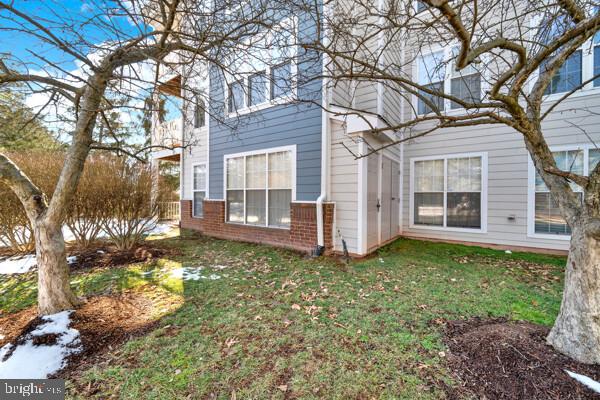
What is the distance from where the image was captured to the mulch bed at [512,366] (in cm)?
182

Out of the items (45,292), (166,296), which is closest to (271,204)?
(166,296)

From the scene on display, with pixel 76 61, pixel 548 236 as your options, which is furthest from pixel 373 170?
pixel 76 61

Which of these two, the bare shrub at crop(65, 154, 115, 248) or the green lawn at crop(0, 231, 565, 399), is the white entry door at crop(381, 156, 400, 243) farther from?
the bare shrub at crop(65, 154, 115, 248)

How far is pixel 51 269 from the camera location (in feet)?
9.68

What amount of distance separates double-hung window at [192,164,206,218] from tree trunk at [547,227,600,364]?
29.3 feet

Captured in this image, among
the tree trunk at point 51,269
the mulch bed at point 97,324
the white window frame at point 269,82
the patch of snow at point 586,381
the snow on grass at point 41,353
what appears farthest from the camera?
the white window frame at point 269,82

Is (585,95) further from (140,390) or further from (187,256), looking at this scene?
(187,256)

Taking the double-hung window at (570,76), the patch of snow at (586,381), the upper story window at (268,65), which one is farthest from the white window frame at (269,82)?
the double-hung window at (570,76)

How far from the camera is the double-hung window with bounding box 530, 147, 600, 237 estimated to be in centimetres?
541

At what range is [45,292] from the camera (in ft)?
9.78

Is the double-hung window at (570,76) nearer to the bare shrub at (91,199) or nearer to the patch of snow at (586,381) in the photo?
the patch of snow at (586,381)

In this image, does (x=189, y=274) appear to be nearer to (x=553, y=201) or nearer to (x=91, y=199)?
(x=91, y=199)

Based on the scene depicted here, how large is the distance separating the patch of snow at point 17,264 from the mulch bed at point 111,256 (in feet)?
2.24

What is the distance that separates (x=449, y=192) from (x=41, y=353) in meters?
8.02
